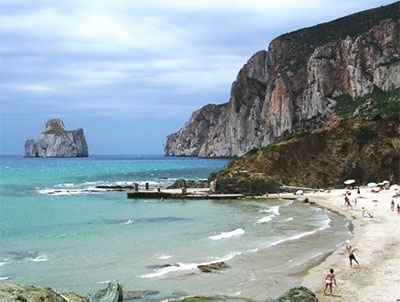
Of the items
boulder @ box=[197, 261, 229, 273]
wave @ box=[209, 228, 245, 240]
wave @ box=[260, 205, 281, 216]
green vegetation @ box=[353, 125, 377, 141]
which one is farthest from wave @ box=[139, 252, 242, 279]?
green vegetation @ box=[353, 125, 377, 141]

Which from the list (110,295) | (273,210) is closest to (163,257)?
(110,295)

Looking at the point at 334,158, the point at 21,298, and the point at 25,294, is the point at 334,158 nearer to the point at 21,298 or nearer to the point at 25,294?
the point at 25,294

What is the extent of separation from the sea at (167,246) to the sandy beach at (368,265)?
104 centimetres

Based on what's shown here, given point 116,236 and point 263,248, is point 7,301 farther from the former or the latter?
point 116,236

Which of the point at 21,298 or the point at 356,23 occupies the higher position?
the point at 356,23

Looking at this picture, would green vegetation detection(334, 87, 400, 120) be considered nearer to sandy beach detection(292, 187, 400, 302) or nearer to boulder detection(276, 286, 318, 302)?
sandy beach detection(292, 187, 400, 302)

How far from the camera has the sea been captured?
77.6ft

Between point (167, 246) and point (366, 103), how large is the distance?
133 m

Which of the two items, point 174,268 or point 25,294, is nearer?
point 25,294

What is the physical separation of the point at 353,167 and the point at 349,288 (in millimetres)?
56526

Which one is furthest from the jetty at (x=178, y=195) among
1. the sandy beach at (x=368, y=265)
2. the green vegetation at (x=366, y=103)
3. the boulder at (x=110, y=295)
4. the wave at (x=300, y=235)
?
the green vegetation at (x=366, y=103)

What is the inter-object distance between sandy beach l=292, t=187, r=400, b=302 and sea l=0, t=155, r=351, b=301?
1.04 metres

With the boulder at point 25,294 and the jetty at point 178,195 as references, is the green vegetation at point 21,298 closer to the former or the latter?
the boulder at point 25,294

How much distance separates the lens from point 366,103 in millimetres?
153250
